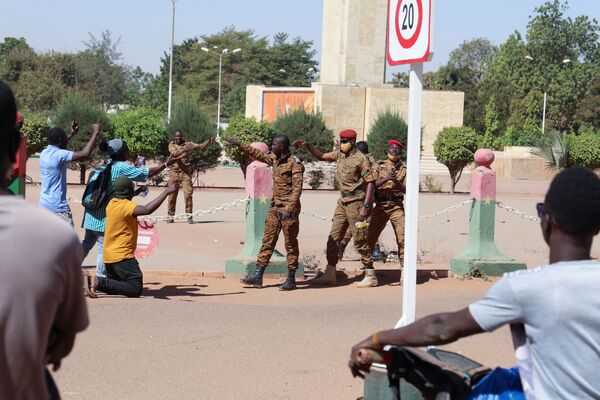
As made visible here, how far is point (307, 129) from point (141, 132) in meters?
7.95

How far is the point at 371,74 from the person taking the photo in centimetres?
4381

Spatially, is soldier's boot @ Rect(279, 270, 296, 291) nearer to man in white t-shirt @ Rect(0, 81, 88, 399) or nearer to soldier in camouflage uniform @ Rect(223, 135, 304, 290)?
soldier in camouflage uniform @ Rect(223, 135, 304, 290)

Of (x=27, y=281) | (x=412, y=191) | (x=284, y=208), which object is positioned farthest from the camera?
(x=284, y=208)

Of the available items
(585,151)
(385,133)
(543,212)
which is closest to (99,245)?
(543,212)

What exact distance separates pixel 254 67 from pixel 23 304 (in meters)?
95.3

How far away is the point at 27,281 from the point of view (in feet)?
8.90

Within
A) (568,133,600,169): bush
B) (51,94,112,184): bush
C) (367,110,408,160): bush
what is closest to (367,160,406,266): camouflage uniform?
(51,94,112,184): bush

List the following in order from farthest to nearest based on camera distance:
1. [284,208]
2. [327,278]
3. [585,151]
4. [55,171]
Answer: [585,151]
[327,278]
[284,208]
[55,171]

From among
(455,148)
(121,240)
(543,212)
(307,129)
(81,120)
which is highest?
(307,129)

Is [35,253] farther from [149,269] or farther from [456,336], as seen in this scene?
[149,269]

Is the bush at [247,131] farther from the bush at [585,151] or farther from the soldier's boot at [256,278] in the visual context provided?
the soldier's boot at [256,278]

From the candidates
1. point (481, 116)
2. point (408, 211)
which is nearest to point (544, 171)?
point (481, 116)

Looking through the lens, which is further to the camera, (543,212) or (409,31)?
(409,31)

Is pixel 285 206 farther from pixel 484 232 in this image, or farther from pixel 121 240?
pixel 484 232
